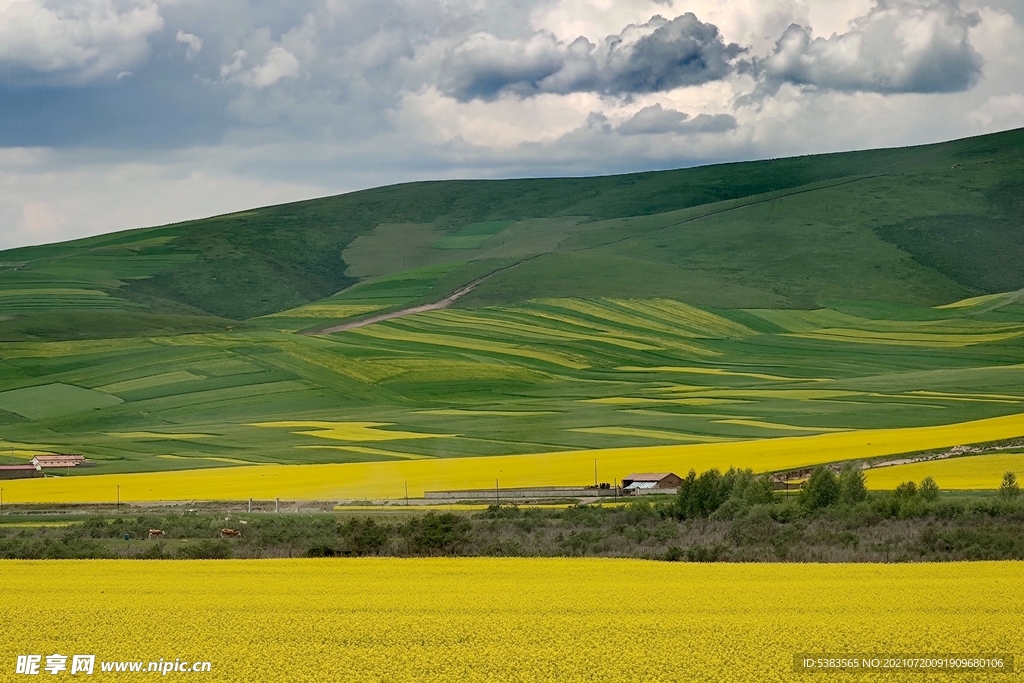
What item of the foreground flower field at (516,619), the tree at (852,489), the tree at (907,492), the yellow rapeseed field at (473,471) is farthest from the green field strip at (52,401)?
the tree at (907,492)

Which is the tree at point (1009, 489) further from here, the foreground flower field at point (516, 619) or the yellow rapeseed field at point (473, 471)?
the yellow rapeseed field at point (473, 471)

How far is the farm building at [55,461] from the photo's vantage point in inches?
2852

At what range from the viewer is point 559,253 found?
163 metres

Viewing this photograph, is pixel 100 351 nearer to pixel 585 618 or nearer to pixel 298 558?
pixel 298 558

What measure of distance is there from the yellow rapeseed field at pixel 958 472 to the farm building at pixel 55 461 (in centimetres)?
4345

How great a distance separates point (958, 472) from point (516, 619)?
3295 centimetres

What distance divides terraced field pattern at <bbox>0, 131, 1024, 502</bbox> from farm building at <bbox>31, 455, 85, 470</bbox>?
8.56 ft

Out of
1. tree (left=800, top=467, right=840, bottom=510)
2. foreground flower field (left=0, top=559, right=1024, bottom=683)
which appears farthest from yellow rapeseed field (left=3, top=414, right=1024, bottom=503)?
foreground flower field (left=0, top=559, right=1024, bottom=683)

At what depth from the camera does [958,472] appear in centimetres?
4966

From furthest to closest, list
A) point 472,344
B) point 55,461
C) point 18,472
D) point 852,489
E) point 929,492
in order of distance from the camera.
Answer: point 472,344 < point 55,461 < point 18,472 < point 852,489 < point 929,492

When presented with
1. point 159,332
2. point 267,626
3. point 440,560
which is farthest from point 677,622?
point 159,332

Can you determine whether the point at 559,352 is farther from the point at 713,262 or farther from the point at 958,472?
the point at 958,472

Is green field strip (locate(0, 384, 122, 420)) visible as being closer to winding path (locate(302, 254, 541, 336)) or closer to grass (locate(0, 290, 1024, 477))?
grass (locate(0, 290, 1024, 477))

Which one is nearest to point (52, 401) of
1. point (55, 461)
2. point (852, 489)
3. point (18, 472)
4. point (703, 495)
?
point (55, 461)
